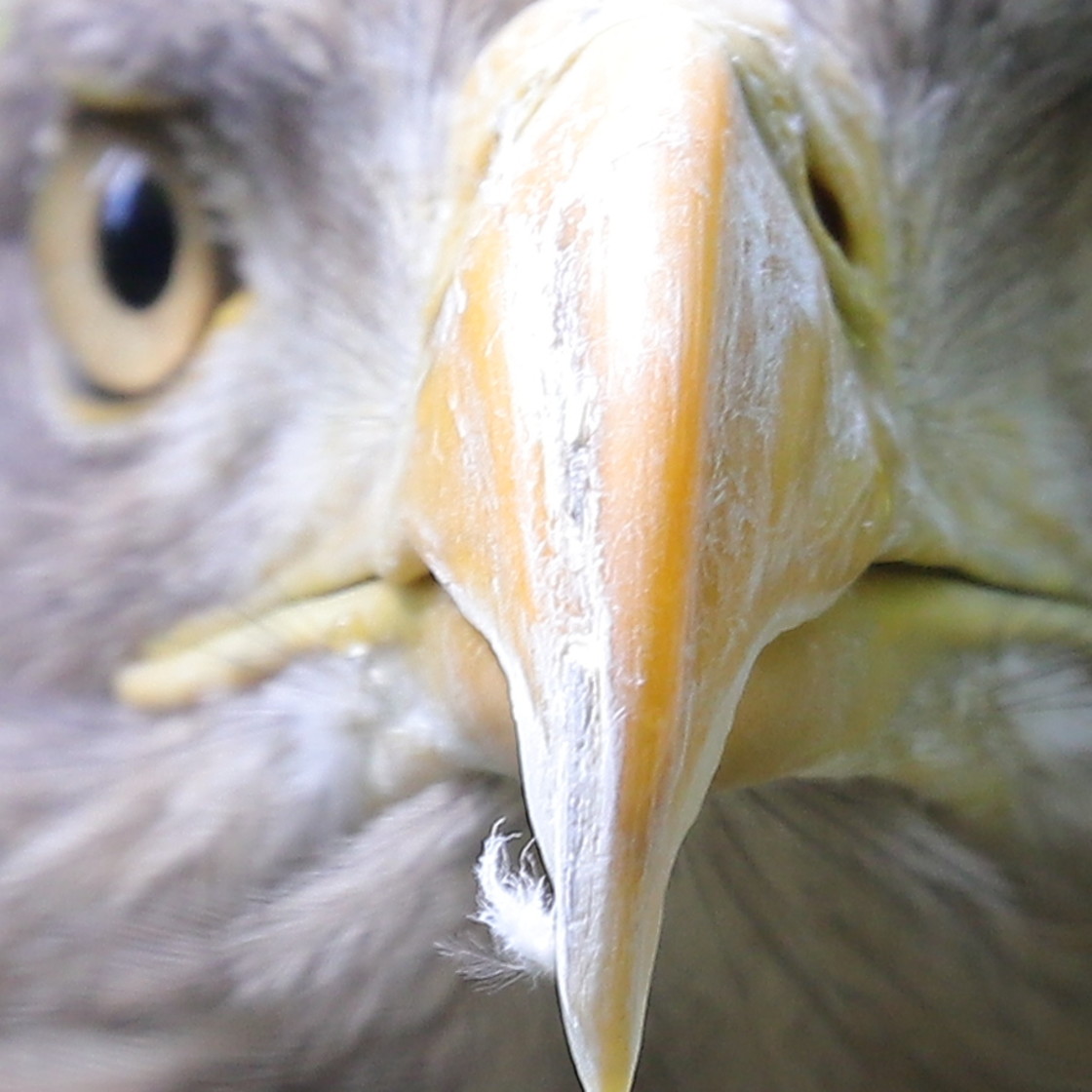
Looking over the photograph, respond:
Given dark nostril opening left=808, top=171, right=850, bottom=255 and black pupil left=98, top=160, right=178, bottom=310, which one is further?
black pupil left=98, top=160, right=178, bottom=310

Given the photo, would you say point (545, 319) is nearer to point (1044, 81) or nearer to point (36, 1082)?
point (1044, 81)

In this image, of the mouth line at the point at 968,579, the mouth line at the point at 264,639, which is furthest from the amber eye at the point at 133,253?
the mouth line at the point at 968,579

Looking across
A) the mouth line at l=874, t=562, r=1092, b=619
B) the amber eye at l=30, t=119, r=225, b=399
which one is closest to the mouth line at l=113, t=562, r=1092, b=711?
the mouth line at l=874, t=562, r=1092, b=619

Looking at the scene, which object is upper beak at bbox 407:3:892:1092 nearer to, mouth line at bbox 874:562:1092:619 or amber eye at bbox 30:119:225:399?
mouth line at bbox 874:562:1092:619

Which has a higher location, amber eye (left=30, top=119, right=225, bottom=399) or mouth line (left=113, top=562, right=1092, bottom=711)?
amber eye (left=30, top=119, right=225, bottom=399)

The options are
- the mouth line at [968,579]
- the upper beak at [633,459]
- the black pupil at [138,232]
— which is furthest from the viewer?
the black pupil at [138,232]

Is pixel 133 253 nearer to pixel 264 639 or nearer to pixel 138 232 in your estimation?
pixel 138 232

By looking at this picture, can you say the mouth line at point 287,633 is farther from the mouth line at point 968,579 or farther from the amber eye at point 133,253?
the amber eye at point 133,253

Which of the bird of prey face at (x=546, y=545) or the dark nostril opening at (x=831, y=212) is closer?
the bird of prey face at (x=546, y=545)

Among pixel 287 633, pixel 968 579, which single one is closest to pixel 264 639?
pixel 287 633
